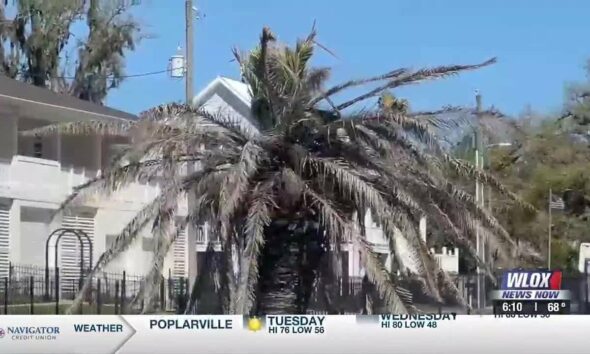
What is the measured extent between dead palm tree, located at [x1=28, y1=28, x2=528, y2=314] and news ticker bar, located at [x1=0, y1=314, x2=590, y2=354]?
5.27ft

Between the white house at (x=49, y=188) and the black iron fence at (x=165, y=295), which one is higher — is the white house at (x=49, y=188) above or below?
above

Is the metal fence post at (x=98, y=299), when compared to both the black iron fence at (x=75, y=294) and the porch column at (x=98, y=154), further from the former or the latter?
the porch column at (x=98, y=154)

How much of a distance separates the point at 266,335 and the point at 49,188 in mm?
16539

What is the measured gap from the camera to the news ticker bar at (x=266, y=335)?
12.2m

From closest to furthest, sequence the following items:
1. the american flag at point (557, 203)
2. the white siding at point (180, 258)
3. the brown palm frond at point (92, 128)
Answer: the brown palm frond at point (92, 128) → the white siding at point (180, 258) → the american flag at point (557, 203)

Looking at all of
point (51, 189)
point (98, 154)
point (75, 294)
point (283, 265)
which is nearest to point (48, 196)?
point (51, 189)

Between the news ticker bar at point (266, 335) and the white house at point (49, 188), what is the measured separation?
1247 centimetres

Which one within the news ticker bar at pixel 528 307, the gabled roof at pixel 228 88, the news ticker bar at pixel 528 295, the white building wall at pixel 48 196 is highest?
the gabled roof at pixel 228 88

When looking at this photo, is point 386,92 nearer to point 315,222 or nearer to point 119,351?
point 315,222

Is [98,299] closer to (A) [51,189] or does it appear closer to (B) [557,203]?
(A) [51,189]

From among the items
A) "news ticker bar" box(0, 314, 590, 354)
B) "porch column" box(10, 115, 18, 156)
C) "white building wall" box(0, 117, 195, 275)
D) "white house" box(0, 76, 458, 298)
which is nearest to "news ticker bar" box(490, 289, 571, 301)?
"news ticker bar" box(0, 314, 590, 354)

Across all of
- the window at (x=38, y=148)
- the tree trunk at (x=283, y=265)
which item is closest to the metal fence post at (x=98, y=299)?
the tree trunk at (x=283, y=265)

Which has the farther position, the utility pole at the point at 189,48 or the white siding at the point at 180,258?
the white siding at the point at 180,258

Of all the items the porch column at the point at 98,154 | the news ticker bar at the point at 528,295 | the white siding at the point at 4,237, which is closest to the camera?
the news ticker bar at the point at 528,295
